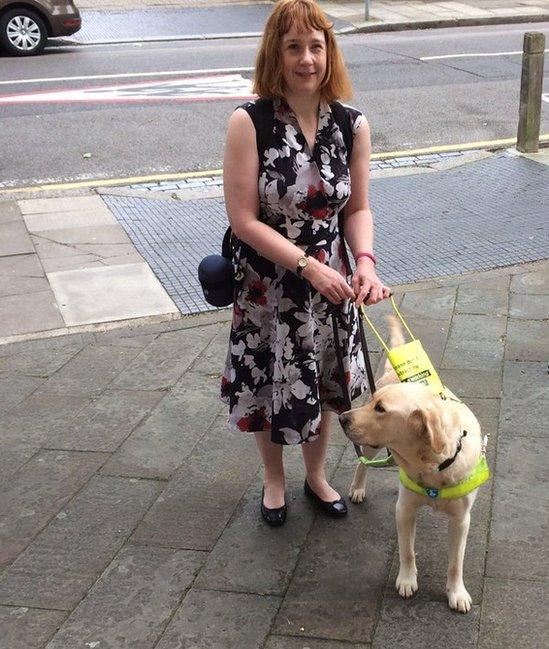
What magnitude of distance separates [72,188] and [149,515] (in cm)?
531

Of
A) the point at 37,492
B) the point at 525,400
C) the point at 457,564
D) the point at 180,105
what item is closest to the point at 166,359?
the point at 37,492

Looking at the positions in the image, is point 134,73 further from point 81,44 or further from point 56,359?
point 56,359

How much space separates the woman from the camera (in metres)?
3.24

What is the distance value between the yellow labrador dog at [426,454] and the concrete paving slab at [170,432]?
4.24 feet

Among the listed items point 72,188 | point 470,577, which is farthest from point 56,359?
point 72,188

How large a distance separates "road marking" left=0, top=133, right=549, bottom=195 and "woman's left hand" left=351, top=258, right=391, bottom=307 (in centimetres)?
565

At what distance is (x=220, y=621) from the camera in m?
3.16

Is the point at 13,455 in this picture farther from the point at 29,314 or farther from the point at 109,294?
the point at 109,294

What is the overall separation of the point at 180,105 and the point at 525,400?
7.99 meters

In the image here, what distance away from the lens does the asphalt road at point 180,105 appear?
945cm

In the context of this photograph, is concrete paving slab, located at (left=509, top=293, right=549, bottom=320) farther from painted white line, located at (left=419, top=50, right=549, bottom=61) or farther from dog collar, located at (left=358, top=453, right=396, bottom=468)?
painted white line, located at (left=419, top=50, right=549, bottom=61)

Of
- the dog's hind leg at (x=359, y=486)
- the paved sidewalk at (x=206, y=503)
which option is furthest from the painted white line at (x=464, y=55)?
the dog's hind leg at (x=359, y=486)

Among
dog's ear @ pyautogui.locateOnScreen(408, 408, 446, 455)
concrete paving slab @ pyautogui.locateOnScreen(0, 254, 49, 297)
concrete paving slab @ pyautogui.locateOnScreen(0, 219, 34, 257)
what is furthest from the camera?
concrete paving slab @ pyautogui.locateOnScreen(0, 219, 34, 257)

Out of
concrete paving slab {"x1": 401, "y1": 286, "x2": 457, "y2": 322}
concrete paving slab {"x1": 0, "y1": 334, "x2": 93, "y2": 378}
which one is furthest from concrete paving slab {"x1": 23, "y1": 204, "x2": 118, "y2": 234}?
concrete paving slab {"x1": 401, "y1": 286, "x2": 457, "y2": 322}
